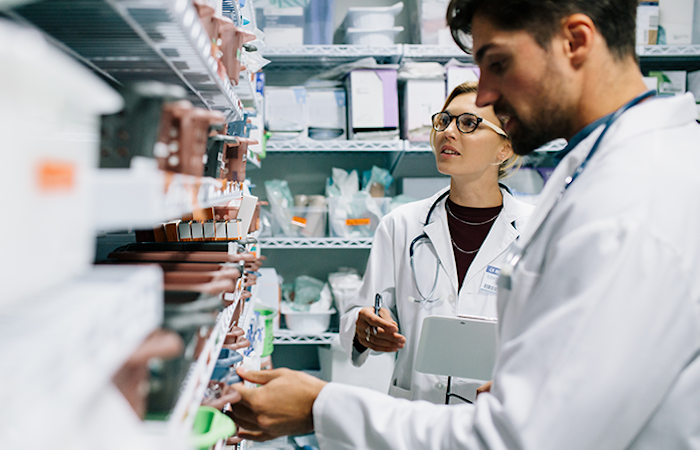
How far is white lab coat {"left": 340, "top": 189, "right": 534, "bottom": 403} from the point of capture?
1.62 m

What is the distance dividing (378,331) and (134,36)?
1.17m

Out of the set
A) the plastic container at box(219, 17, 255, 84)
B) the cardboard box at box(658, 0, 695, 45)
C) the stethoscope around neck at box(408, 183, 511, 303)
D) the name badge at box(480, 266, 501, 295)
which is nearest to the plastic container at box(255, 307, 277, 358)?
the stethoscope around neck at box(408, 183, 511, 303)

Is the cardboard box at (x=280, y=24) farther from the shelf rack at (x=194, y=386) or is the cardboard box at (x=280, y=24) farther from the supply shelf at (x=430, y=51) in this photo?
the shelf rack at (x=194, y=386)

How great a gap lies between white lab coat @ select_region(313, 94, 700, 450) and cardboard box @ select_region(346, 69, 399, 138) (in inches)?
74.3

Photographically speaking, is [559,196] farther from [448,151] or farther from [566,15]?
[448,151]

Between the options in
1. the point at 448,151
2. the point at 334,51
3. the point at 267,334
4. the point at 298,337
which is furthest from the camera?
the point at 298,337

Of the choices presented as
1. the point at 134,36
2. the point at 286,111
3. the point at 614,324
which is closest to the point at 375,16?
the point at 286,111

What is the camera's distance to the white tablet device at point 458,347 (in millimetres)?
1415

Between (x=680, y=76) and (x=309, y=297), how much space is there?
8.89 ft

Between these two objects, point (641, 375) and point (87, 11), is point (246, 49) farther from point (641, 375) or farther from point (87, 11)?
point (641, 375)

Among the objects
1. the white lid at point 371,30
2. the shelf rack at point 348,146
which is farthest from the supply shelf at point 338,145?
the white lid at point 371,30

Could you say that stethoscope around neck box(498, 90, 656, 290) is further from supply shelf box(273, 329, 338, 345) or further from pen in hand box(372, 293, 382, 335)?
supply shelf box(273, 329, 338, 345)

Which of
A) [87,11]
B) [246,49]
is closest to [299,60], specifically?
[246,49]

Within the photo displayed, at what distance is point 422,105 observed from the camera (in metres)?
2.60
